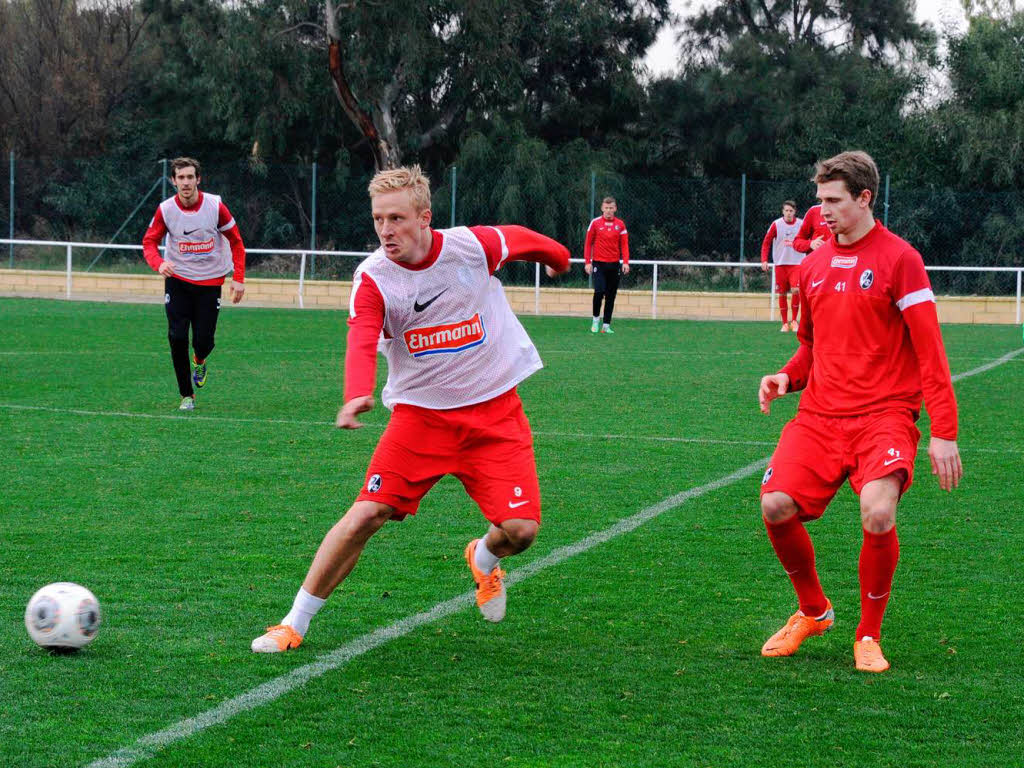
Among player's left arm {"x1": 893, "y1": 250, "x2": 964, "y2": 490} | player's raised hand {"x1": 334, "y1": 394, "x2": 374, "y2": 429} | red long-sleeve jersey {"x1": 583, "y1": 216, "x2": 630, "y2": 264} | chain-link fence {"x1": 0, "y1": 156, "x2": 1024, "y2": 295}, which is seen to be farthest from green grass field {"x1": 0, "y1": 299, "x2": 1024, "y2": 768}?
chain-link fence {"x1": 0, "y1": 156, "x2": 1024, "y2": 295}

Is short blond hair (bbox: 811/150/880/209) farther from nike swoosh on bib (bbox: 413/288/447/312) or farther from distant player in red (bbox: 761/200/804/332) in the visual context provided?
distant player in red (bbox: 761/200/804/332)

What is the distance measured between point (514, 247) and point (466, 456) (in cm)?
79

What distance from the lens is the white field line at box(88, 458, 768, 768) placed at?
12.9 feet

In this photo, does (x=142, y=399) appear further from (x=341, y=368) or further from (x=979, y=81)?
(x=979, y=81)

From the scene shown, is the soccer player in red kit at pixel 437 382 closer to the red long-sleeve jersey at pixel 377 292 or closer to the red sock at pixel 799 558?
the red long-sleeve jersey at pixel 377 292

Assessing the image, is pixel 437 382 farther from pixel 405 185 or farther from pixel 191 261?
pixel 191 261

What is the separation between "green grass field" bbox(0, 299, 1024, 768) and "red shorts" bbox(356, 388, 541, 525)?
0.52m

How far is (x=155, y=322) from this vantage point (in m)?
21.7

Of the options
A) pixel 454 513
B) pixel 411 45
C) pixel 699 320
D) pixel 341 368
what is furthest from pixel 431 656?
pixel 411 45

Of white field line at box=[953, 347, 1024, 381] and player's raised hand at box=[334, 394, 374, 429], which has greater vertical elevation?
player's raised hand at box=[334, 394, 374, 429]

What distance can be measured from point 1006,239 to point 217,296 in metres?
20.5

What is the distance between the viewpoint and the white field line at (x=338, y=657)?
393 centimetres

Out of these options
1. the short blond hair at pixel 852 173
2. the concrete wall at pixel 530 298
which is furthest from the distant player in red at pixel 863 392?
the concrete wall at pixel 530 298

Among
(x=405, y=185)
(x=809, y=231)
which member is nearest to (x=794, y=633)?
(x=405, y=185)
